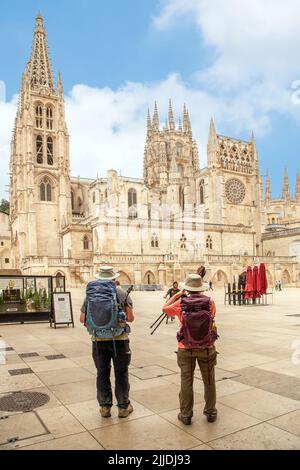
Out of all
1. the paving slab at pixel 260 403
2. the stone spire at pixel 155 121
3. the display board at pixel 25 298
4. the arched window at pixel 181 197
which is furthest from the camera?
the stone spire at pixel 155 121

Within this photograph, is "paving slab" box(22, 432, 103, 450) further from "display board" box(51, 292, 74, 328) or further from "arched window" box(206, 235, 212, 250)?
"arched window" box(206, 235, 212, 250)

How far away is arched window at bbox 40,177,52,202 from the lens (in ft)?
177

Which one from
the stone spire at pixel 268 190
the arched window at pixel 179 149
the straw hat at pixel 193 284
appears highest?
the arched window at pixel 179 149

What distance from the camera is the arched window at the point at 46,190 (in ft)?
177

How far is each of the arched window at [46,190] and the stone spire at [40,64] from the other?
14354 millimetres

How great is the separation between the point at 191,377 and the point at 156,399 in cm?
102

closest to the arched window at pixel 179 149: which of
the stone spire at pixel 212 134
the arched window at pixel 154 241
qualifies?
the stone spire at pixel 212 134

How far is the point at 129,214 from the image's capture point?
57188mm

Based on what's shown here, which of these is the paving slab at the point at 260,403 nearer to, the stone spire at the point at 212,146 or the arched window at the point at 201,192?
the stone spire at the point at 212,146

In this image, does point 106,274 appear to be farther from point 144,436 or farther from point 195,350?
point 144,436

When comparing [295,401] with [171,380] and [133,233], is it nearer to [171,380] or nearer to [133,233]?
[171,380]

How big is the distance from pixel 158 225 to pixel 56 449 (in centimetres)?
4759
